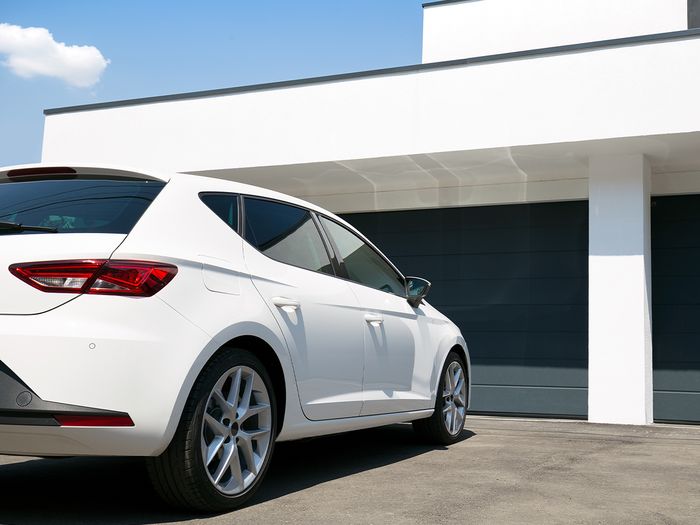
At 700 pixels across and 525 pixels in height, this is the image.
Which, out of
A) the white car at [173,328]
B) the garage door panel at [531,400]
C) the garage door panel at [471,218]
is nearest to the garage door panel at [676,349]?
the garage door panel at [531,400]

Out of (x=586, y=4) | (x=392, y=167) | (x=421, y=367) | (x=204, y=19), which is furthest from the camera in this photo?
(x=586, y=4)

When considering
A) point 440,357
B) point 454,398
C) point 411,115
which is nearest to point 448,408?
point 454,398

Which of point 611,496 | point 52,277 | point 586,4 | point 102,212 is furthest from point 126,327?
point 586,4

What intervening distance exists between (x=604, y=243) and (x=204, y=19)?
5.13 m

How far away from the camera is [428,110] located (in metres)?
9.78

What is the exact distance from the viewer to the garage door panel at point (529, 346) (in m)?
10.2

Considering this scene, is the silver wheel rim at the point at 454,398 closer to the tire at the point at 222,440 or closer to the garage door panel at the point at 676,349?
the tire at the point at 222,440

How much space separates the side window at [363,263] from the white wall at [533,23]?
992 centimetres

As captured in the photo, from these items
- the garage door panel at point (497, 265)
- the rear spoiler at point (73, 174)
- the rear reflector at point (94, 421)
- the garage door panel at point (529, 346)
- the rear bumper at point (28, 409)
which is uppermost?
the garage door panel at point (497, 265)

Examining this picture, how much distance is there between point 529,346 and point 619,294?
139cm

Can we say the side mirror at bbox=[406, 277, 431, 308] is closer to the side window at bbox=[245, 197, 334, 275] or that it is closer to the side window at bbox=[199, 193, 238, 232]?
the side window at bbox=[245, 197, 334, 275]

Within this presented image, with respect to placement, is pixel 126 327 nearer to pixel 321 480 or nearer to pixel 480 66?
pixel 321 480

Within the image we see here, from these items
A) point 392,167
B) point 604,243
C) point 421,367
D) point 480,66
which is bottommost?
point 421,367

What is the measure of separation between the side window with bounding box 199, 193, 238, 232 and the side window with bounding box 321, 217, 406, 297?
1.03 metres
